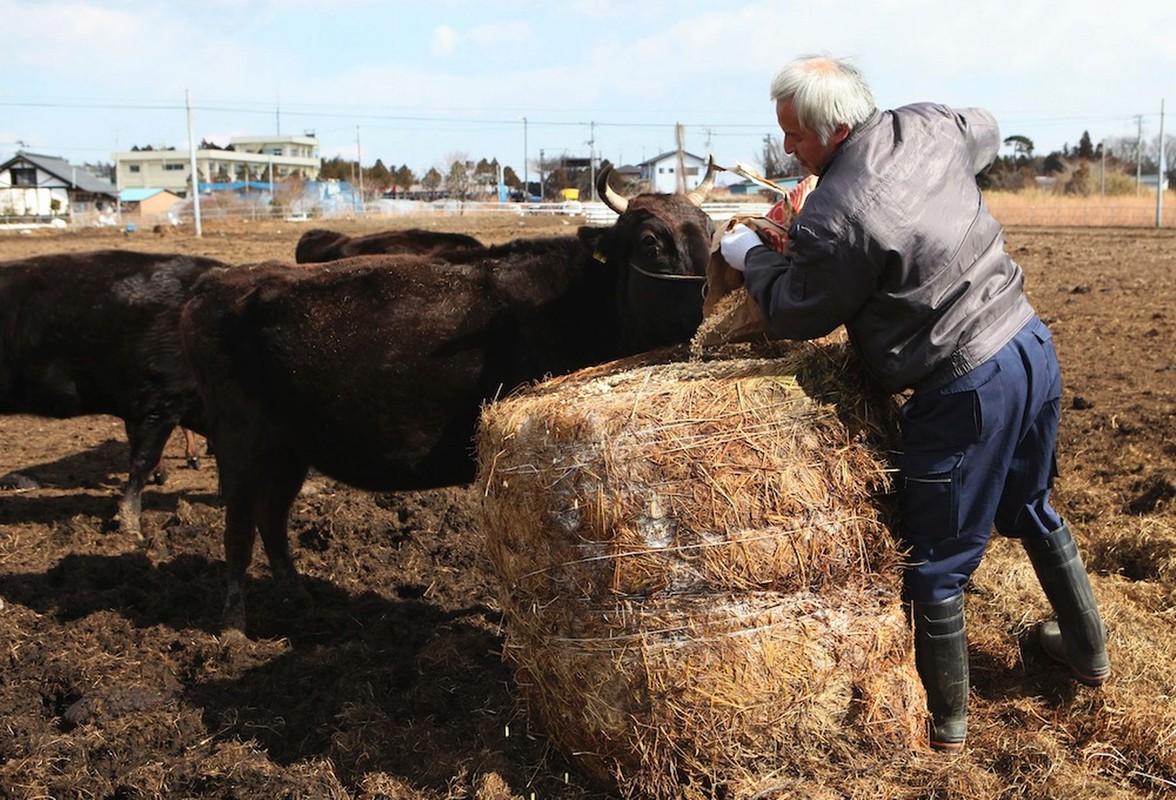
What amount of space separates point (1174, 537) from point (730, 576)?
145 inches

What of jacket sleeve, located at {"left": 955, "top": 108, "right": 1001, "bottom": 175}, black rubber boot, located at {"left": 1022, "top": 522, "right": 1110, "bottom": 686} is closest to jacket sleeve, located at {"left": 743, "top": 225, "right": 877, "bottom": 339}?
jacket sleeve, located at {"left": 955, "top": 108, "right": 1001, "bottom": 175}

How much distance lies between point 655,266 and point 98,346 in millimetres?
5064

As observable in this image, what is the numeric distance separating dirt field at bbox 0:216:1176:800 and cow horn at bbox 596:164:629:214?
2321 millimetres

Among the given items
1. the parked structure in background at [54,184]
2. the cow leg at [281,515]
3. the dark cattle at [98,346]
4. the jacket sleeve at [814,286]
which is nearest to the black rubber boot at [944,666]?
the jacket sleeve at [814,286]

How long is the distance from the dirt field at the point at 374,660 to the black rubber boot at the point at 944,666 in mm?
134

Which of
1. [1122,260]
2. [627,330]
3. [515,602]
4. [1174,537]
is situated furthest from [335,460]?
[1122,260]

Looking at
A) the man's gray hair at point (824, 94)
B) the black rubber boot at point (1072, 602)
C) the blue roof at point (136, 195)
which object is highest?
the blue roof at point (136, 195)

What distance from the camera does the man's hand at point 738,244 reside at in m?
3.85

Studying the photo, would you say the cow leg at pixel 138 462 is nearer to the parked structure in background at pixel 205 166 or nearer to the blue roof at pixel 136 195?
the blue roof at pixel 136 195

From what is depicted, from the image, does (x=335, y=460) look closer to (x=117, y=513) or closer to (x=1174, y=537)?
(x=117, y=513)

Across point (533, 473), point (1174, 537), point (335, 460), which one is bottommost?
point (1174, 537)

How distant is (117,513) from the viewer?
25.6 feet

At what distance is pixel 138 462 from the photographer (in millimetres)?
8219

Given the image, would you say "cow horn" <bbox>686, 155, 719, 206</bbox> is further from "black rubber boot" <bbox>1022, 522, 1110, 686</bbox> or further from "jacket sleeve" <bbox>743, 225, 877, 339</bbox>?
"black rubber boot" <bbox>1022, 522, 1110, 686</bbox>
